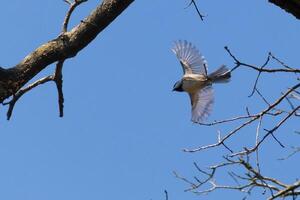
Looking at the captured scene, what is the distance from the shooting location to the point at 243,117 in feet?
9.67

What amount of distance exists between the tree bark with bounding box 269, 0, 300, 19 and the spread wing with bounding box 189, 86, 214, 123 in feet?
10.4

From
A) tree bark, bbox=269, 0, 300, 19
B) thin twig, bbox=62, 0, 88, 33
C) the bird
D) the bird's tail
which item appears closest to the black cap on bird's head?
the bird

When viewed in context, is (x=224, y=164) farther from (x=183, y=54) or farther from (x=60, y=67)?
(x=183, y=54)

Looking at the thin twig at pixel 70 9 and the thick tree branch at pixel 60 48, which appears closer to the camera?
the thick tree branch at pixel 60 48

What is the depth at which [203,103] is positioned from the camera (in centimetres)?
576

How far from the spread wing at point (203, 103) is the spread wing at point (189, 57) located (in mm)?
185

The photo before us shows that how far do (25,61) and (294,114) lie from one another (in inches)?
58.2

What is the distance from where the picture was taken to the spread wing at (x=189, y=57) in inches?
225

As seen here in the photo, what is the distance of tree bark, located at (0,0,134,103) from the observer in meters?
3.41

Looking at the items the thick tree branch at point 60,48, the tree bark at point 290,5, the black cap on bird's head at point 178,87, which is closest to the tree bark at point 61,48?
the thick tree branch at point 60,48

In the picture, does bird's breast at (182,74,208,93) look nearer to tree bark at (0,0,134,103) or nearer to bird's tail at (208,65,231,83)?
bird's tail at (208,65,231,83)

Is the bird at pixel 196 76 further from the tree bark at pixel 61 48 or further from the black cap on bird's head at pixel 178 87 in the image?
the tree bark at pixel 61 48

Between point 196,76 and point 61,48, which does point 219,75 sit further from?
point 61,48

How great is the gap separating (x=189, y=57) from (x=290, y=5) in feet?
10.7
